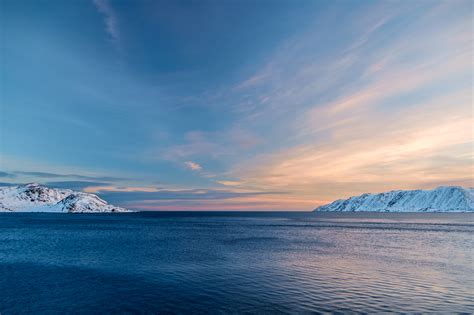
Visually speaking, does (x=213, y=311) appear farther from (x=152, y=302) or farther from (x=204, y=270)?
(x=204, y=270)

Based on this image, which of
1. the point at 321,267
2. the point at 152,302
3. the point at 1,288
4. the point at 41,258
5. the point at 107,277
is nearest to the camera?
the point at 152,302

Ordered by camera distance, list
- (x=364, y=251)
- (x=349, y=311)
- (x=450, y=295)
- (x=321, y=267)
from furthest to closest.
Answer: (x=364, y=251) < (x=321, y=267) < (x=450, y=295) < (x=349, y=311)

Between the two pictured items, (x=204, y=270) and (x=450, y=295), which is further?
(x=204, y=270)

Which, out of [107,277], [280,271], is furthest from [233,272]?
[107,277]

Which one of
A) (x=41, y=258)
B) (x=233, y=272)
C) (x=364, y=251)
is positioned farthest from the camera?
(x=364, y=251)

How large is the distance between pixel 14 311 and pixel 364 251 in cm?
6146

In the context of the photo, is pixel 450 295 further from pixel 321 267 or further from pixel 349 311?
pixel 321 267

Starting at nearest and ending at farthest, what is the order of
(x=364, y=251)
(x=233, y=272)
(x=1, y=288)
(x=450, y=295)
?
(x=450, y=295)
(x=1, y=288)
(x=233, y=272)
(x=364, y=251)

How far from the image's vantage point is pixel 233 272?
40156 millimetres

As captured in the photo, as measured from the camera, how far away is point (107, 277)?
123 feet

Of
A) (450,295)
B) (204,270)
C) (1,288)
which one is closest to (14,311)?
(1,288)

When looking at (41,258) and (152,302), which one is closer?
(152,302)

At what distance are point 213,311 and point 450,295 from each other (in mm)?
25596

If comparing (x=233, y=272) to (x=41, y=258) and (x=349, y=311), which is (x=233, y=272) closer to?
(x=349, y=311)
